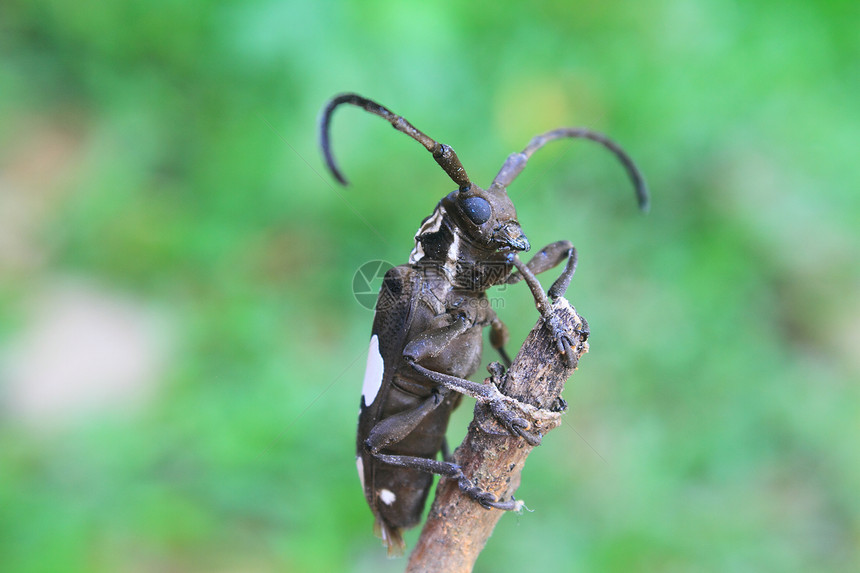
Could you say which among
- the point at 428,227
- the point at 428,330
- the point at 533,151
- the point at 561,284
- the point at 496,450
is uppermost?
the point at 533,151

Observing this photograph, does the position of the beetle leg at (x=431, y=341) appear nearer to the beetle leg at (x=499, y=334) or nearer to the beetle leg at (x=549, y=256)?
the beetle leg at (x=499, y=334)

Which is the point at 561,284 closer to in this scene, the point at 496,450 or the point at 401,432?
the point at 496,450

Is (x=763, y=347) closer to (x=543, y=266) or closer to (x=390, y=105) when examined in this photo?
(x=543, y=266)

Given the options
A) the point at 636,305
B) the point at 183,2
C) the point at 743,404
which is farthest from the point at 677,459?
the point at 183,2

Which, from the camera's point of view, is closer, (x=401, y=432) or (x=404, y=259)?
(x=401, y=432)

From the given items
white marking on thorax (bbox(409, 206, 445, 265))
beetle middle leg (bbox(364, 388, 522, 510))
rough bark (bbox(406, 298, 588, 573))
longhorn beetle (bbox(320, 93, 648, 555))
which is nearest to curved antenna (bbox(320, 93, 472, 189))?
longhorn beetle (bbox(320, 93, 648, 555))

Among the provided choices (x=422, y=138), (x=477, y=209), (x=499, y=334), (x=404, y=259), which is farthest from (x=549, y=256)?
(x=404, y=259)

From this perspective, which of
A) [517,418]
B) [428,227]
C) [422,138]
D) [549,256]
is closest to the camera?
[517,418]
